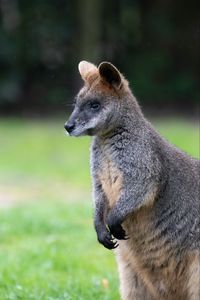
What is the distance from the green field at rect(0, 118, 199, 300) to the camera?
19.7ft

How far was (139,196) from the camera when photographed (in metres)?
4.87

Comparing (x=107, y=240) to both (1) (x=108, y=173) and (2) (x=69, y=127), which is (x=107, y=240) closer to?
(1) (x=108, y=173)

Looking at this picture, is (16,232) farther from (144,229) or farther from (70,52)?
(70,52)

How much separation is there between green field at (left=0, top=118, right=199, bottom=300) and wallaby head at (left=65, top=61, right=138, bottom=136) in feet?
4.46

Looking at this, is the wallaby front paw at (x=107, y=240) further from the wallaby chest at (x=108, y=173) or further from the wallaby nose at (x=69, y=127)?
the wallaby nose at (x=69, y=127)

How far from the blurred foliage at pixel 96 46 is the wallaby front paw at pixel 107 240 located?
15.4 meters

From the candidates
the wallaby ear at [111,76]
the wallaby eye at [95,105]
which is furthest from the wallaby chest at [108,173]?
the wallaby ear at [111,76]

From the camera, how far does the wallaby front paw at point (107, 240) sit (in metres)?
5.03

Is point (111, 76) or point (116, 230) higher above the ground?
point (111, 76)

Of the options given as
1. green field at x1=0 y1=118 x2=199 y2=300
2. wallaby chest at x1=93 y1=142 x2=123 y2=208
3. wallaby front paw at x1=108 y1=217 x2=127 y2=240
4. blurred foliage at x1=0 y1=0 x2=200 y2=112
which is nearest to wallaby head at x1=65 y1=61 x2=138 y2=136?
wallaby chest at x1=93 y1=142 x2=123 y2=208

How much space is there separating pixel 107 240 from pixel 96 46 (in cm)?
1569

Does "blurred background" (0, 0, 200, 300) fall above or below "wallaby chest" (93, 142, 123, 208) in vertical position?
below

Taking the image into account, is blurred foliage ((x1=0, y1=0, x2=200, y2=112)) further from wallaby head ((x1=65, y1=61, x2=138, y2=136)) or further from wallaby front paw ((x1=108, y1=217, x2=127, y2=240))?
wallaby front paw ((x1=108, y1=217, x2=127, y2=240))

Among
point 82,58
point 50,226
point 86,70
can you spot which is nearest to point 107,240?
point 86,70
